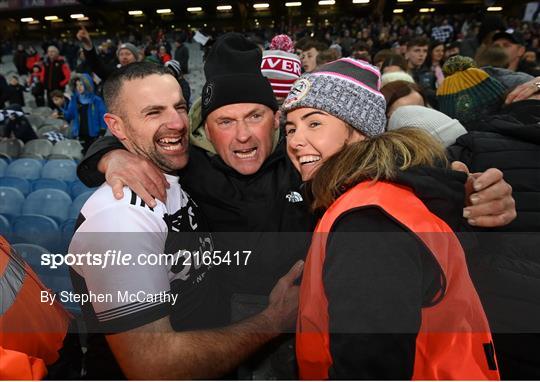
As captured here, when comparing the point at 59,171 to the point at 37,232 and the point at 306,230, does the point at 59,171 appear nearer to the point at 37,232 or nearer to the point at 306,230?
the point at 37,232

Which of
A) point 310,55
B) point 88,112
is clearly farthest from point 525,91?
point 88,112

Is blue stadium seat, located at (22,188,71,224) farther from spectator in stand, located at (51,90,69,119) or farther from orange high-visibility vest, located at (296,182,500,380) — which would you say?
spectator in stand, located at (51,90,69,119)

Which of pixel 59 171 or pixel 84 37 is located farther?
pixel 59 171

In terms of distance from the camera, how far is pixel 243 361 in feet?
5.06

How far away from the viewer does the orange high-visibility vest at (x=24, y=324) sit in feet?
3.68

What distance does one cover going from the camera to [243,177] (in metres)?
2.23

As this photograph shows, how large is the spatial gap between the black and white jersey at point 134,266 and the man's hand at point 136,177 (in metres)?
0.03

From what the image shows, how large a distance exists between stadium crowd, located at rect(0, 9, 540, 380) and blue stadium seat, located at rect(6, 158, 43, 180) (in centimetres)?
305

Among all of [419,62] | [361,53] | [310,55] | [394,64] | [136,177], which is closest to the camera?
[136,177]

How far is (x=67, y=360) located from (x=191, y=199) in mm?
913

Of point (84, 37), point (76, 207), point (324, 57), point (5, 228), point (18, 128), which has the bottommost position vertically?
point (18, 128)

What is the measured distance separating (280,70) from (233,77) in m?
1.47

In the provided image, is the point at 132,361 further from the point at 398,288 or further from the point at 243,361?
the point at 398,288

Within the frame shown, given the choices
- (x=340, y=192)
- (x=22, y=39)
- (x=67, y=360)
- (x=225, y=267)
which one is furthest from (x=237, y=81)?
(x=22, y=39)
